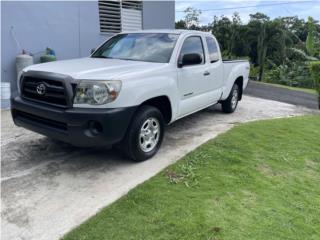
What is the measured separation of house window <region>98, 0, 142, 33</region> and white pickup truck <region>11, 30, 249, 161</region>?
190 inches

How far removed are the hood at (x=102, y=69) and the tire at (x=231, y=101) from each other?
124 inches

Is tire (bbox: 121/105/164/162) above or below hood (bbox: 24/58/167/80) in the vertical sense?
below

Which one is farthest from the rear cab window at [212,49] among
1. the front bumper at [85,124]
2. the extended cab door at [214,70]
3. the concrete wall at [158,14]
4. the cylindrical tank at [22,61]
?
the concrete wall at [158,14]

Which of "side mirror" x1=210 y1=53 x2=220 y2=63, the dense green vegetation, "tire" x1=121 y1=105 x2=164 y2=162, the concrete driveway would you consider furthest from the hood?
the dense green vegetation

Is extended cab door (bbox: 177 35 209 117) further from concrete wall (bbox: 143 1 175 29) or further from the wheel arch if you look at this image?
concrete wall (bbox: 143 1 175 29)

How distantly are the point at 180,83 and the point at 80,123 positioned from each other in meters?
1.93

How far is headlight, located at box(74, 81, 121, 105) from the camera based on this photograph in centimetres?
388

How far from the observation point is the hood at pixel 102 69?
13.0 feet

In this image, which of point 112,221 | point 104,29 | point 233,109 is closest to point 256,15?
point 104,29

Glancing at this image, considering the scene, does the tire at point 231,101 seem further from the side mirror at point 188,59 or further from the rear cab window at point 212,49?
the side mirror at point 188,59

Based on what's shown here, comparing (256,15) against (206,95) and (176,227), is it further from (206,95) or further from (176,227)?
(176,227)

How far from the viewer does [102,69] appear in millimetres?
4262

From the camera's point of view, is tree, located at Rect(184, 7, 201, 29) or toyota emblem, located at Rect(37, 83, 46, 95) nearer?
toyota emblem, located at Rect(37, 83, 46, 95)

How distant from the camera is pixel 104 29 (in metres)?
10.5
